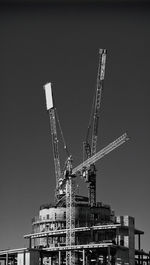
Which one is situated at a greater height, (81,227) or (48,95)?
(48,95)

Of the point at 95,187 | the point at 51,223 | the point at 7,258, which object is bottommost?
the point at 7,258

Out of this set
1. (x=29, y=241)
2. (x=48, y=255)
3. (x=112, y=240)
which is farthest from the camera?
(x=29, y=241)

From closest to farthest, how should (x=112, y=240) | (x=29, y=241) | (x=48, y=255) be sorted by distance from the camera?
(x=112, y=240)
(x=48, y=255)
(x=29, y=241)

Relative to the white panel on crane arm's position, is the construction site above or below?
below

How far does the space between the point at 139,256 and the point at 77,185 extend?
86.8 ft

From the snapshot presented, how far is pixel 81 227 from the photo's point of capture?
494 ft

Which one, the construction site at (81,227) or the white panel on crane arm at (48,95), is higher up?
the white panel on crane arm at (48,95)

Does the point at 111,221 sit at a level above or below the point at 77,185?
below

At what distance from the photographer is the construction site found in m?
139

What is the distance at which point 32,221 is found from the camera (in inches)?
6462

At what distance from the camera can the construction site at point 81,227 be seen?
13938 cm

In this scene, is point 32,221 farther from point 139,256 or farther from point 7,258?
point 139,256

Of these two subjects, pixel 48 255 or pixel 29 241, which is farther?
pixel 29 241

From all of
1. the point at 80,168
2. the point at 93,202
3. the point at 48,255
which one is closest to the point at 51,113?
the point at 80,168
